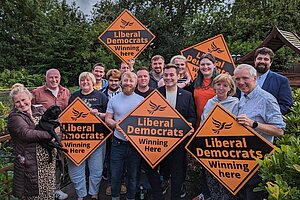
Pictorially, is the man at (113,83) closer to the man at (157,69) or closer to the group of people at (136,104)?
the group of people at (136,104)

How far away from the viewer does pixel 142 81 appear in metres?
4.09

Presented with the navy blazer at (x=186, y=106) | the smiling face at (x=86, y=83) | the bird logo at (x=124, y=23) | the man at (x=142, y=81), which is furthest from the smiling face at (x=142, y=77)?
the bird logo at (x=124, y=23)

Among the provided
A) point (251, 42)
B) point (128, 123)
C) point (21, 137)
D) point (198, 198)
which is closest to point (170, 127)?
point (128, 123)

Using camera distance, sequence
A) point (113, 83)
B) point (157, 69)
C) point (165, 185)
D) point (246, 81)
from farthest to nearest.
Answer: point (157, 69) → point (165, 185) → point (113, 83) → point (246, 81)

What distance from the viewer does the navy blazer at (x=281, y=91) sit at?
353cm

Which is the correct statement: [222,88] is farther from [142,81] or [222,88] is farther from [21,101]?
[21,101]

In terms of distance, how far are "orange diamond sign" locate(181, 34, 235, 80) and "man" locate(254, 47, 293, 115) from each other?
1.23 meters

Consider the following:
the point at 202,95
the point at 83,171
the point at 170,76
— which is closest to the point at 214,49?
the point at 202,95

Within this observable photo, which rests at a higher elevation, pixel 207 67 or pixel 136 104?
pixel 207 67

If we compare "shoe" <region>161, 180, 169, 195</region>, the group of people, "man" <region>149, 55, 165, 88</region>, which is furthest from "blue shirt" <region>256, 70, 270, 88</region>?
"shoe" <region>161, 180, 169, 195</region>

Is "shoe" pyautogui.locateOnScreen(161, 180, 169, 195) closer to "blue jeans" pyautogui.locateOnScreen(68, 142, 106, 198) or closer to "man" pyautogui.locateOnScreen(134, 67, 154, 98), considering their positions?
"blue jeans" pyautogui.locateOnScreen(68, 142, 106, 198)

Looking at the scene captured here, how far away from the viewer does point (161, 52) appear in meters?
18.8

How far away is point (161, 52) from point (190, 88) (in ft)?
47.9

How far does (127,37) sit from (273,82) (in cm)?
288
